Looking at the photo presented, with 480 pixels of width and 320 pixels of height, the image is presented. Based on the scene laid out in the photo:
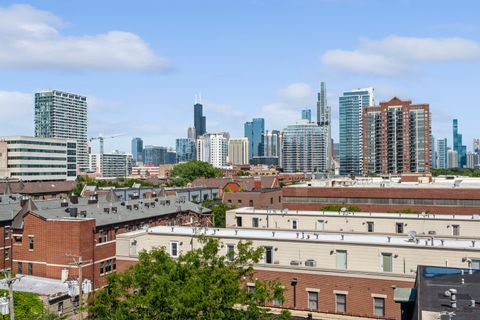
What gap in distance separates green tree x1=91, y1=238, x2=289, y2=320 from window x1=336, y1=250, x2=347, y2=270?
14.1 m

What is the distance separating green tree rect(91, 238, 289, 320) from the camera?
23.5 metres

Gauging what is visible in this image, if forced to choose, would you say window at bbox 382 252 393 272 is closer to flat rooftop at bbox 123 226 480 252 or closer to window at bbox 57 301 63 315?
flat rooftop at bbox 123 226 480 252

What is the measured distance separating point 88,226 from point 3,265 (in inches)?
427

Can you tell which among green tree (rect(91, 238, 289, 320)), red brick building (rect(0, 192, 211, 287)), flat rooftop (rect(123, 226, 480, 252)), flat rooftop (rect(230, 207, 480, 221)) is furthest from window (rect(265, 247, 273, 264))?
red brick building (rect(0, 192, 211, 287))

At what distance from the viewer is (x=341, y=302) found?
37.2 metres

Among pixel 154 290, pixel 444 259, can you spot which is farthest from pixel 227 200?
pixel 154 290

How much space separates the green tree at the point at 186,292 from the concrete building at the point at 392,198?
56.7 m

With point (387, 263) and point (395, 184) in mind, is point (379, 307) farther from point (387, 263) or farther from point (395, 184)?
point (395, 184)

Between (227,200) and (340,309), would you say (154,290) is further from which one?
(227,200)

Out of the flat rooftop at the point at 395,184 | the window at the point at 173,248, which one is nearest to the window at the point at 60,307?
the window at the point at 173,248

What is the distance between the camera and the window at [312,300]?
3803cm

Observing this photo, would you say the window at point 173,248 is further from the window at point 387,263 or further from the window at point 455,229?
the window at point 455,229

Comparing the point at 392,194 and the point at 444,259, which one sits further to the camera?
the point at 392,194

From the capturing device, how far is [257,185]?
14750 cm
